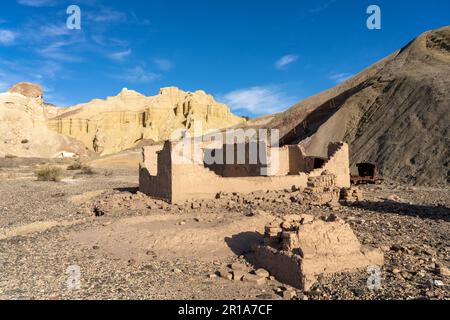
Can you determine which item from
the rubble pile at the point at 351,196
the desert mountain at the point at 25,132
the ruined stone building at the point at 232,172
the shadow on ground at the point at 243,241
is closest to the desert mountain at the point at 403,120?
the ruined stone building at the point at 232,172

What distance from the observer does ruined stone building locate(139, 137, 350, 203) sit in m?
12.3

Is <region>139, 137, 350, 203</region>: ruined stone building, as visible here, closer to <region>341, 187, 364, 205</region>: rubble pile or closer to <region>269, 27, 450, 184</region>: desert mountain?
<region>341, 187, 364, 205</region>: rubble pile

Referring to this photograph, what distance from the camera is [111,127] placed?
271 feet

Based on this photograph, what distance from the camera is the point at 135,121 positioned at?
8494cm

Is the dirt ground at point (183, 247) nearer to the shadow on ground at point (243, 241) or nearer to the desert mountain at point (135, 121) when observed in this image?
the shadow on ground at point (243, 241)

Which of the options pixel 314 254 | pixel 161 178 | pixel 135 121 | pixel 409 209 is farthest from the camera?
pixel 135 121

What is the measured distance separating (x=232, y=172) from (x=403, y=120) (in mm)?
14491

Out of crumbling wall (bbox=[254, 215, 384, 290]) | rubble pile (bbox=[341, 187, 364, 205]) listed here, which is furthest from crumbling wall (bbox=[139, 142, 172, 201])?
crumbling wall (bbox=[254, 215, 384, 290])

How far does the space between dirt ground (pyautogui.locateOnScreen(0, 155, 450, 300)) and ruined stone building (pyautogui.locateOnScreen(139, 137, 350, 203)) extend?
20.0 inches

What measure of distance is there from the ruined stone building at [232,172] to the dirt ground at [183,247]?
0.51 metres

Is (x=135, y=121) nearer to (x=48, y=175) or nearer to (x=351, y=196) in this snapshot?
(x=48, y=175)

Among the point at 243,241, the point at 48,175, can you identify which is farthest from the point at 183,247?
the point at 48,175

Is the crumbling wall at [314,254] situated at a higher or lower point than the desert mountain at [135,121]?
lower

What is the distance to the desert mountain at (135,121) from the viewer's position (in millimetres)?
79556
